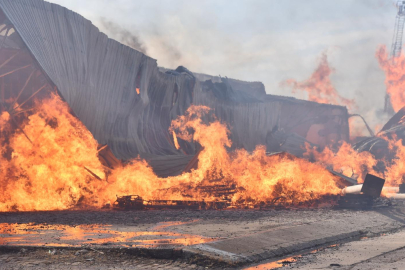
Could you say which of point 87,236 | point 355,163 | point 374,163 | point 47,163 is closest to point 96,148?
point 47,163

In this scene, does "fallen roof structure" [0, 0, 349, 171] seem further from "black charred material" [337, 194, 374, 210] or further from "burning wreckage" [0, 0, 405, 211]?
"black charred material" [337, 194, 374, 210]

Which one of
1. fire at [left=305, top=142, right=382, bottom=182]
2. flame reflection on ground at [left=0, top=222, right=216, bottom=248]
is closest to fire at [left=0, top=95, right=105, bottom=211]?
flame reflection on ground at [left=0, top=222, right=216, bottom=248]

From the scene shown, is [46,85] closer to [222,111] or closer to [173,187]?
[173,187]

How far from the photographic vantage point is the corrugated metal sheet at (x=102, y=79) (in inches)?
753

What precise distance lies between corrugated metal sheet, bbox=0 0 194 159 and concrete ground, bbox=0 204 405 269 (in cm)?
726

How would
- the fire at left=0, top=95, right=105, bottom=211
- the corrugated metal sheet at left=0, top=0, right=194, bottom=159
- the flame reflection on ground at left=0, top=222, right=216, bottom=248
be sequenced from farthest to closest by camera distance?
the corrugated metal sheet at left=0, top=0, right=194, bottom=159 → the fire at left=0, top=95, right=105, bottom=211 → the flame reflection on ground at left=0, top=222, right=216, bottom=248

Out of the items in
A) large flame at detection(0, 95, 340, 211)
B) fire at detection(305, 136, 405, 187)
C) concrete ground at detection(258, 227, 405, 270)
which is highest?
fire at detection(305, 136, 405, 187)

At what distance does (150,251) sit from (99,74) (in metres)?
→ 16.1

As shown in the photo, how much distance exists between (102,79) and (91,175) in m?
6.62

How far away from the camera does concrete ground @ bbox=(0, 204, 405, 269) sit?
814 cm

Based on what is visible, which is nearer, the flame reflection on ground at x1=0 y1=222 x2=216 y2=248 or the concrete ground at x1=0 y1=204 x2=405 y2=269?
the concrete ground at x1=0 y1=204 x2=405 y2=269

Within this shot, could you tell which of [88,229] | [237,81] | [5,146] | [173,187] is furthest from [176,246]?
[237,81]

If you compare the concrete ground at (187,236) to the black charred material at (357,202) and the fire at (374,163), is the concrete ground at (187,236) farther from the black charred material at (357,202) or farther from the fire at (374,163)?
the fire at (374,163)

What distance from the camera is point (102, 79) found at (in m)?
23.8
